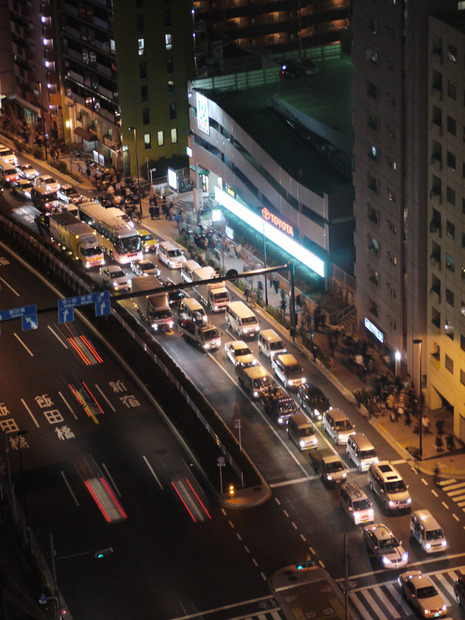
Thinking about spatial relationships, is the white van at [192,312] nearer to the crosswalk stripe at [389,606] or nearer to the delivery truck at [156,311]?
the delivery truck at [156,311]

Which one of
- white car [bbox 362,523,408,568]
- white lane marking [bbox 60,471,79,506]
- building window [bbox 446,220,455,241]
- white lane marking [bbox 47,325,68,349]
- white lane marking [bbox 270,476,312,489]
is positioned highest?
building window [bbox 446,220,455,241]

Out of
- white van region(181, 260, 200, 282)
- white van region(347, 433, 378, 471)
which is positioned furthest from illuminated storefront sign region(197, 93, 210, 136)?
white van region(347, 433, 378, 471)

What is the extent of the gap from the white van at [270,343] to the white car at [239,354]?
1596mm

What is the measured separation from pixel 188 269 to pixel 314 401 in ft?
94.7

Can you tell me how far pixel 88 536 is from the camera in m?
79.8

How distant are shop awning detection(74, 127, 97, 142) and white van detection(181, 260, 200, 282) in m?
42.1

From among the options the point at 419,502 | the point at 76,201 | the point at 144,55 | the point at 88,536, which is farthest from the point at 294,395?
the point at 144,55

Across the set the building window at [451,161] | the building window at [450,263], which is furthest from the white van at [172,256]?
the building window at [451,161]

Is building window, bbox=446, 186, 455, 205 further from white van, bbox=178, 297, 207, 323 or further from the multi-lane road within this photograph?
white van, bbox=178, 297, 207, 323

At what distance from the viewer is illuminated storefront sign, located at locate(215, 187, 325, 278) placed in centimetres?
11325

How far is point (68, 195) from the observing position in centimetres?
14112

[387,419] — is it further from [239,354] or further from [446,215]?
[446,215]

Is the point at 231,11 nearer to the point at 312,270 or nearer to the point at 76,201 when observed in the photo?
the point at 76,201

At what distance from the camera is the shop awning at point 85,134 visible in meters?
156
